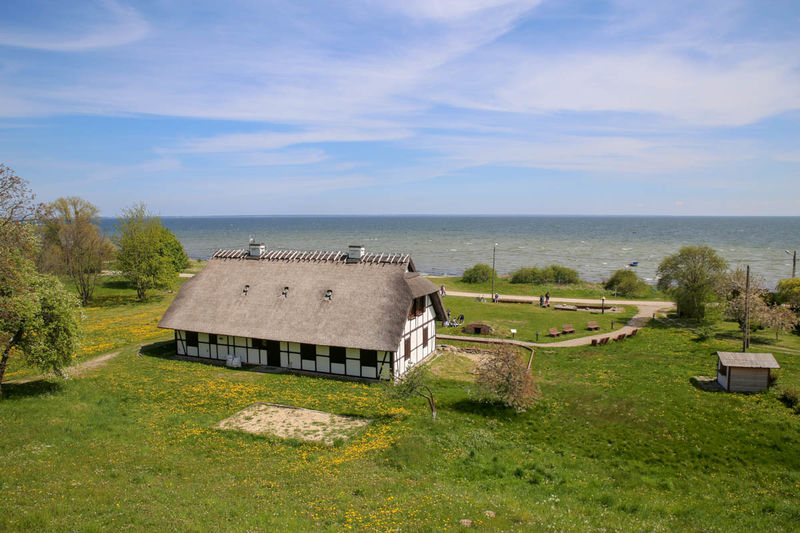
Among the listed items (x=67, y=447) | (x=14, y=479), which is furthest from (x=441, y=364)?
(x=14, y=479)

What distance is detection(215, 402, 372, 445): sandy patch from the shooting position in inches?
777

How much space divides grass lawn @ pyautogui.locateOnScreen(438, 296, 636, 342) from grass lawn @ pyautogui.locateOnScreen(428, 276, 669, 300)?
26.2 ft

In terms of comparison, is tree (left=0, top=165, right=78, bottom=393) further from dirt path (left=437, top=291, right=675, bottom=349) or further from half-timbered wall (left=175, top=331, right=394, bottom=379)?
dirt path (left=437, top=291, right=675, bottom=349)

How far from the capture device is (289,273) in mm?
32750

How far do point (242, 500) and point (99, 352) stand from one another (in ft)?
85.7

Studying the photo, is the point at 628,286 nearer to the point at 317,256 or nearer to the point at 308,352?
the point at 317,256

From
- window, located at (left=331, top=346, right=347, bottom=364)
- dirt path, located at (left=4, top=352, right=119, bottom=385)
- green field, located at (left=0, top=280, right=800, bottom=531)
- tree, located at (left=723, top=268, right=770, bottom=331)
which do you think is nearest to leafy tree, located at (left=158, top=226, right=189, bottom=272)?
dirt path, located at (left=4, top=352, right=119, bottom=385)

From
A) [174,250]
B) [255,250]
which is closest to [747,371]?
[255,250]

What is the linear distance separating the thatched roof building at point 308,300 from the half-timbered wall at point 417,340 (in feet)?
0.78

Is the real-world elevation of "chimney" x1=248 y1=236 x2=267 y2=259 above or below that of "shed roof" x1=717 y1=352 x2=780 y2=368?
above

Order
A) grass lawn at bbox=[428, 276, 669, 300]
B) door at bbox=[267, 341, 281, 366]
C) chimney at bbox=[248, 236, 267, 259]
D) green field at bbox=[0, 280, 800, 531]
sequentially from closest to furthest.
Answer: green field at bbox=[0, 280, 800, 531], door at bbox=[267, 341, 281, 366], chimney at bbox=[248, 236, 267, 259], grass lawn at bbox=[428, 276, 669, 300]

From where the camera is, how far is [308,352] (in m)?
29.2

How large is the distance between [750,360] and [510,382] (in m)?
12.3

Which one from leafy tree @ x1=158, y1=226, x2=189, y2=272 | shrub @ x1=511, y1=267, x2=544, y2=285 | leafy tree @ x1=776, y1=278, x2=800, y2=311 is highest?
leafy tree @ x1=158, y1=226, x2=189, y2=272
